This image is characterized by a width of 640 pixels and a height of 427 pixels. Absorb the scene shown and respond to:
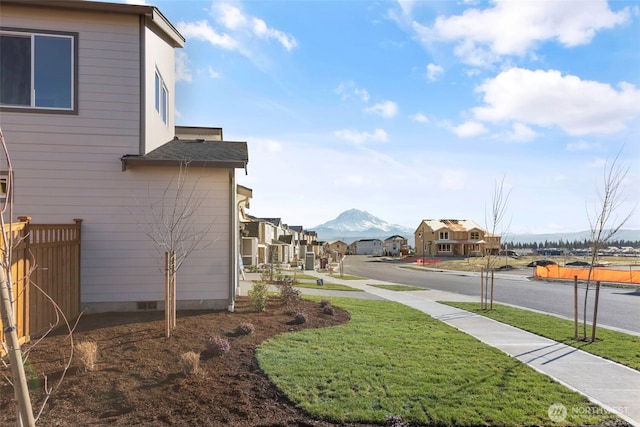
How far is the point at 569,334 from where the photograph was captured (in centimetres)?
962

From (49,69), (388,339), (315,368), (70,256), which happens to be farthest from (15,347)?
(49,69)

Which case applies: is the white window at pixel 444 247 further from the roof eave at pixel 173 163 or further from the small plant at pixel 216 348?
the small plant at pixel 216 348

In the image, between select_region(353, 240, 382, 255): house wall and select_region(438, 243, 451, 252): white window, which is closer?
select_region(438, 243, 451, 252): white window

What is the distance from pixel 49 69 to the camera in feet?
32.1

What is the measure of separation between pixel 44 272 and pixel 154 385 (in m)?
3.96

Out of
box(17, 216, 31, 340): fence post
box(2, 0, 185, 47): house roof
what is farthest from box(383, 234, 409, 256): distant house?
box(17, 216, 31, 340): fence post

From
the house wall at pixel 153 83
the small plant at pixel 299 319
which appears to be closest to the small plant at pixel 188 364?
the small plant at pixel 299 319

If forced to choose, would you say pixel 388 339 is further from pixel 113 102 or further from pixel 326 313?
pixel 113 102

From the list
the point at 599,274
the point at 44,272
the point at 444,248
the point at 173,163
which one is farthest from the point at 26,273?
the point at 444,248

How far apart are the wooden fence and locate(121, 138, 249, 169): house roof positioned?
6.67ft

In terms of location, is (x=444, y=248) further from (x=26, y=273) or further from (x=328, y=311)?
(x=26, y=273)

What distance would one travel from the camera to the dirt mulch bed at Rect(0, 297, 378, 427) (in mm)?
4672

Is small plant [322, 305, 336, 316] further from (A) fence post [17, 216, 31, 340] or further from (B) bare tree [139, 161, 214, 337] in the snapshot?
(A) fence post [17, 216, 31, 340]

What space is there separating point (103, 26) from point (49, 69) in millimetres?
1607
